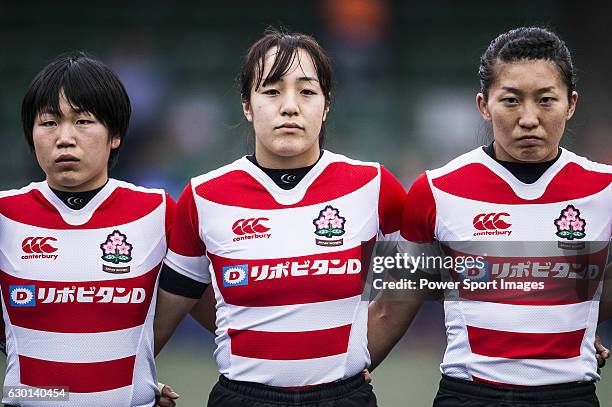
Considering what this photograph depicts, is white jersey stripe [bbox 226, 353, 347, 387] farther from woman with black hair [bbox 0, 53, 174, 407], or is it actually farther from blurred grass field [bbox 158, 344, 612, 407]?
blurred grass field [bbox 158, 344, 612, 407]

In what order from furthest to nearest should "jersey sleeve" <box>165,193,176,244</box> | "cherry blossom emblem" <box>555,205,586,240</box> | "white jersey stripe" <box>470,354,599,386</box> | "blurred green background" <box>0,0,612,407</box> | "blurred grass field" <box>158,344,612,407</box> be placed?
"blurred green background" <box>0,0,612,407</box>, "blurred grass field" <box>158,344,612,407</box>, "jersey sleeve" <box>165,193,176,244</box>, "cherry blossom emblem" <box>555,205,586,240</box>, "white jersey stripe" <box>470,354,599,386</box>

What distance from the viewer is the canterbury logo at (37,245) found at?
2963mm

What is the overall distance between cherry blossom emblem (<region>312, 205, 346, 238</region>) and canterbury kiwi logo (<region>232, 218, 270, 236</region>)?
6.2 inches

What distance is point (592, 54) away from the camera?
9.14 m

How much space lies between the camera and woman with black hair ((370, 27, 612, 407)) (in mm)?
2771

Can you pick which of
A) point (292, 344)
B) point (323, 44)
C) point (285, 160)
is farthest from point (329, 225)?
point (323, 44)

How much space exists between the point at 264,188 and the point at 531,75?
88 centimetres

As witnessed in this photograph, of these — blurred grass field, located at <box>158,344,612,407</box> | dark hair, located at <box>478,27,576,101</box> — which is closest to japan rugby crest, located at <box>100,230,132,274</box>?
dark hair, located at <box>478,27,576,101</box>

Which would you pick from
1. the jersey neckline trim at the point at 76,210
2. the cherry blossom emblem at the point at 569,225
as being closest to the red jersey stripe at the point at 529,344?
the cherry blossom emblem at the point at 569,225

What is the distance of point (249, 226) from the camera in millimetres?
2912

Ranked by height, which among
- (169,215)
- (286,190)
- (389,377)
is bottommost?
(389,377)

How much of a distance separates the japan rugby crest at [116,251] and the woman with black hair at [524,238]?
934 mm

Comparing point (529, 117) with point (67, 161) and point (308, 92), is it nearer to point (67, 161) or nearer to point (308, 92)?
point (308, 92)

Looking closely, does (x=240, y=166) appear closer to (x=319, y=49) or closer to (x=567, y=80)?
(x=319, y=49)
